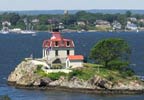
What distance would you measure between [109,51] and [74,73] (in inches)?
316

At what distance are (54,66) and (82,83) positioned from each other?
7756 millimetres

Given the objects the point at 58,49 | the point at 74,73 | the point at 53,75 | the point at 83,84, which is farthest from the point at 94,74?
the point at 58,49

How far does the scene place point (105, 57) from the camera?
4134 inches

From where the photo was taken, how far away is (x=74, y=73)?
9844 centimetres

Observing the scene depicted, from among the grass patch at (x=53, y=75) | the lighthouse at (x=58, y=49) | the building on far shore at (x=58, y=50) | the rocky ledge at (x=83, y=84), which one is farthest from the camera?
the lighthouse at (x=58, y=49)

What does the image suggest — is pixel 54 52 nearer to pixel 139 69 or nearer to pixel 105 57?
pixel 105 57

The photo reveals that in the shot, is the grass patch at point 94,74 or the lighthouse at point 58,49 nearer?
the grass patch at point 94,74

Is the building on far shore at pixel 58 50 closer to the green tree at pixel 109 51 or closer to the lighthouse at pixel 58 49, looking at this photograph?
the lighthouse at pixel 58 49

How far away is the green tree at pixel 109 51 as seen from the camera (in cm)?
10469

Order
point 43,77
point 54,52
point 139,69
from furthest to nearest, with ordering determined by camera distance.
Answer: point 139,69
point 54,52
point 43,77

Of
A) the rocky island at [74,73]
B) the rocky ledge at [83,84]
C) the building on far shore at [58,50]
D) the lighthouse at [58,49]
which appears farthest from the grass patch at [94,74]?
the lighthouse at [58,49]

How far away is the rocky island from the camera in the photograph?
96.6m

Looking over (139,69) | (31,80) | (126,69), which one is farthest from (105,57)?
(139,69)

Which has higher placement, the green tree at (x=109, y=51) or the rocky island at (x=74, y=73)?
the green tree at (x=109, y=51)
